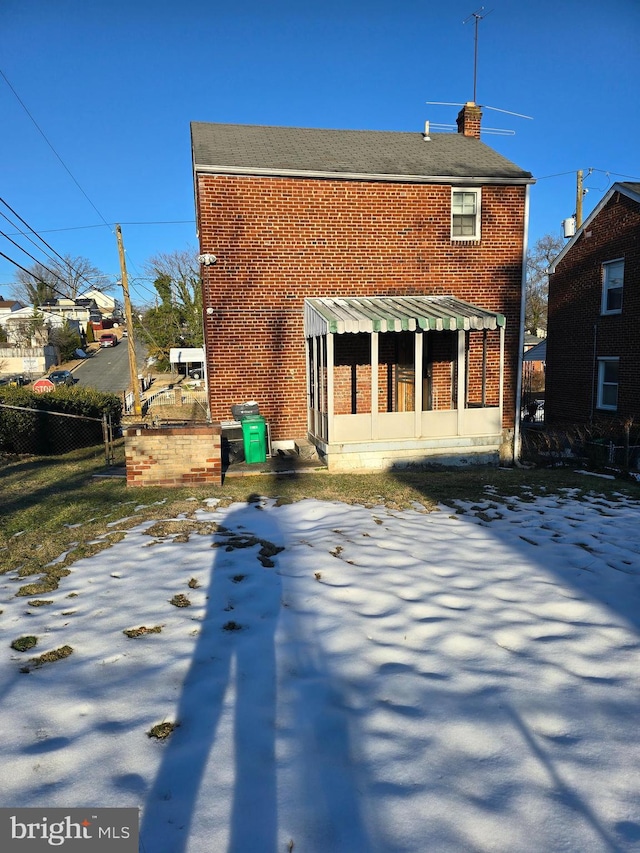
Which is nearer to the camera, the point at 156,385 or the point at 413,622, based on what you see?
the point at 413,622

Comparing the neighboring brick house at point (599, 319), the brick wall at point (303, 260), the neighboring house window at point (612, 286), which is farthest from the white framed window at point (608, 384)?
the brick wall at point (303, 260)

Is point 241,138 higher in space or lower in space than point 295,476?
higher

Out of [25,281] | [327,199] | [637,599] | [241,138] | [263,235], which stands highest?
[25,281]

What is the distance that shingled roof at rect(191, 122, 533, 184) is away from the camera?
1094cm

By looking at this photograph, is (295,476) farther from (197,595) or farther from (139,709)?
(139,709)

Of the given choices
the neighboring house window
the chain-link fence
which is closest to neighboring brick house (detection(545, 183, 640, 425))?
the neighboring house window

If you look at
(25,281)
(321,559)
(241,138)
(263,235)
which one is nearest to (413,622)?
(321,559)

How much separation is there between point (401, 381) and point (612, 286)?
33.1ft

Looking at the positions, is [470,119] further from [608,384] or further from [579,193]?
[579,193]

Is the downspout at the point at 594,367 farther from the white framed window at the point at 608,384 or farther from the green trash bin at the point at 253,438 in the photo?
the green trash bin at the point at 253,438

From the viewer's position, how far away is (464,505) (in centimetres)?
739

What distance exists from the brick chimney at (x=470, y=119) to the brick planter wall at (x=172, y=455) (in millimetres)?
12038

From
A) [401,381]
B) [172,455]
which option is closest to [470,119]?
[401,381]

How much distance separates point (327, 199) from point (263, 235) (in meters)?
1.67
